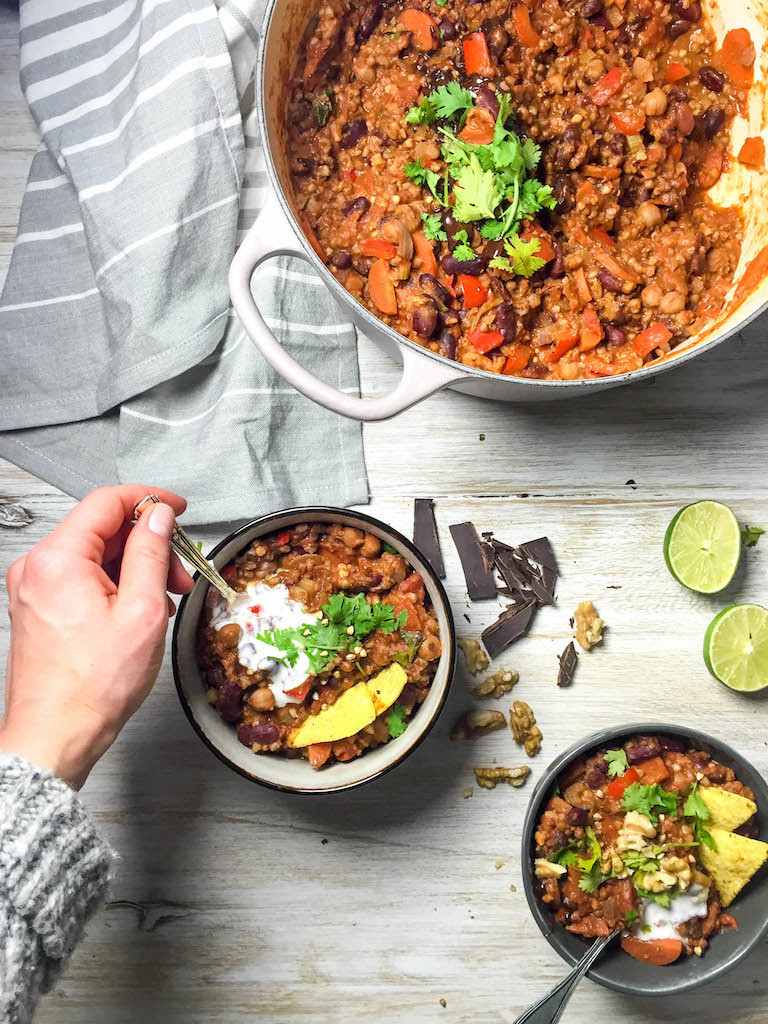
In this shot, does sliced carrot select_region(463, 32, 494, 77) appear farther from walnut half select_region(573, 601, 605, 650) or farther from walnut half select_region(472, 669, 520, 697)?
walnut half select_region(472, 669, 520, 697)

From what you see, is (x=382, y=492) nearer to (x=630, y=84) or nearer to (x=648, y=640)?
(x=648, y=640)

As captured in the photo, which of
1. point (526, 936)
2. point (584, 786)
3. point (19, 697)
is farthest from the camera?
point (526, 936)

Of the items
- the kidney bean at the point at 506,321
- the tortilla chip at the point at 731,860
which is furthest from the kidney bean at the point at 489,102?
the tortilla chip at the point at 731,860

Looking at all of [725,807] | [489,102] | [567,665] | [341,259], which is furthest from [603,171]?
[725,807]

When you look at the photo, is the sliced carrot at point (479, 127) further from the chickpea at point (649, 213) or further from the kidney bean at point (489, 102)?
the chickpea at point (649, 213)

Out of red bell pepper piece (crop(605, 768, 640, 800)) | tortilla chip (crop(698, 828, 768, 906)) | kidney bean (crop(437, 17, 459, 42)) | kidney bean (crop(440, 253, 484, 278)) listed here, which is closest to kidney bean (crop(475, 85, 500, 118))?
kidney bean (crop(437, 17, 459, 42))

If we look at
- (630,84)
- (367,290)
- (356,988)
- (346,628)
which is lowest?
(356,988)

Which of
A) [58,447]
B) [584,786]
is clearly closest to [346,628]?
[584,786]
